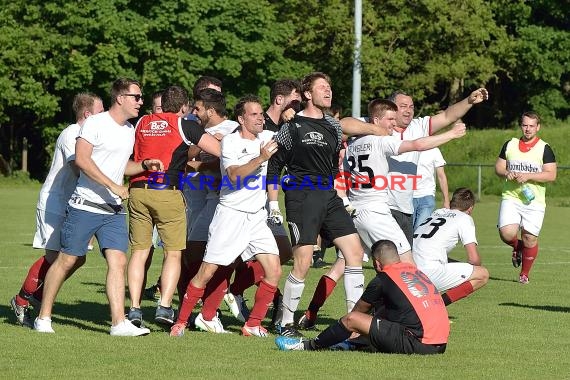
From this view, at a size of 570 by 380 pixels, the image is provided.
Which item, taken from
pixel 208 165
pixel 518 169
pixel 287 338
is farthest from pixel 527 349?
pixel 518 169

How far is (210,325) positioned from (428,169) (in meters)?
6.16

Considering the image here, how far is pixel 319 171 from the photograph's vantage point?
10797 millimetres

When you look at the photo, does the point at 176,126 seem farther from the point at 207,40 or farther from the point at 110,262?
the point at 207,40

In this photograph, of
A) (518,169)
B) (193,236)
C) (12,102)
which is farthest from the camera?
(12,102)

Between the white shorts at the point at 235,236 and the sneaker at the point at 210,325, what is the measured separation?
2.20 ft

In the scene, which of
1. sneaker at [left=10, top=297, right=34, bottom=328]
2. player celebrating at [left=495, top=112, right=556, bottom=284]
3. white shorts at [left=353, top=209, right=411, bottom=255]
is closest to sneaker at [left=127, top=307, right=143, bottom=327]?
sneaker at [left=10, top=297, right=34, bottom=328]

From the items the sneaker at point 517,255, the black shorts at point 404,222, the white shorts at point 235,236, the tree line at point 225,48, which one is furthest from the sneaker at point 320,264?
the tree line at point 225,48

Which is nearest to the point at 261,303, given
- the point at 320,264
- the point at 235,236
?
the point at 235,236

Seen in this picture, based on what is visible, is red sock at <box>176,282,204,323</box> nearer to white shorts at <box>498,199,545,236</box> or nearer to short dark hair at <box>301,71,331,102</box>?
short dark hair at <box>301,71,331,102</box>

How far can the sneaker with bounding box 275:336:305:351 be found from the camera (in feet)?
31.8

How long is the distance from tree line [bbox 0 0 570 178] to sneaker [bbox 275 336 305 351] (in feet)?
123

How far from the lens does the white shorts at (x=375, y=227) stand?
11109 millimetres

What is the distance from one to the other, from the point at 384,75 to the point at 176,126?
38769 millimetres

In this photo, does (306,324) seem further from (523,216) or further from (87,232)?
(523,216)
